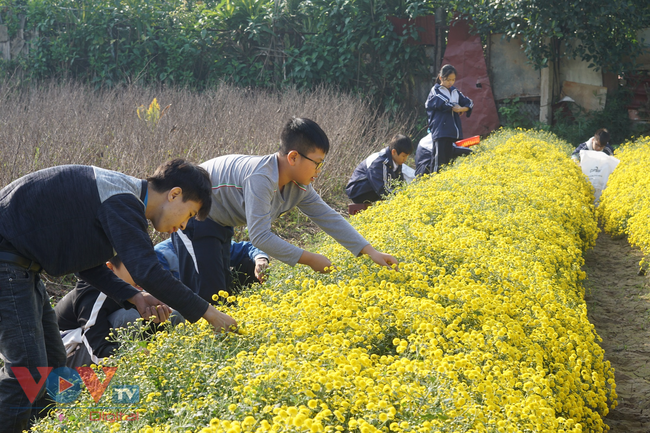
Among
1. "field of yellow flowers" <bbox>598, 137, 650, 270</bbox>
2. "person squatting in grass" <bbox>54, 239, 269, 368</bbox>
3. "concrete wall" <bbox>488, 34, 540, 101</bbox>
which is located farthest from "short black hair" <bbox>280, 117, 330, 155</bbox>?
"concrete wall" <bbox>488, 34, 540, 101</bbox>

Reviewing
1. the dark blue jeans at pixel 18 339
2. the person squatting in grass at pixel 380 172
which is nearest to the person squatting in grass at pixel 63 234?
the dark blue jeans at pixel 18 339

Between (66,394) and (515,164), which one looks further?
(515,164)

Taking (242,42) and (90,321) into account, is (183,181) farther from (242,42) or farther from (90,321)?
(242,42)

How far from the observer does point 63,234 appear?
2.33 m

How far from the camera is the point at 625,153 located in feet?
33.6

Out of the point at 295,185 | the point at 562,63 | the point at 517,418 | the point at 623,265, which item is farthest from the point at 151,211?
the point at 562,63

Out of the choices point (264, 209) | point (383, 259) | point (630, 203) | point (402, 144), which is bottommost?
point (630, 203)

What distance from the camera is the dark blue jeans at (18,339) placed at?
231cm

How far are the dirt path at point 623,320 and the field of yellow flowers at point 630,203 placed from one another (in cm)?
22

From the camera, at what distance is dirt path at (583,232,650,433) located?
344cm

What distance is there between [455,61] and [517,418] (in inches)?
501

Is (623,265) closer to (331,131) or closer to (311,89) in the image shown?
(331,131)

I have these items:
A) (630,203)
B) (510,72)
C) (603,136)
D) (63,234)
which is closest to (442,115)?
(630,203)

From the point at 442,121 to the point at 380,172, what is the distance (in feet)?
7.54
